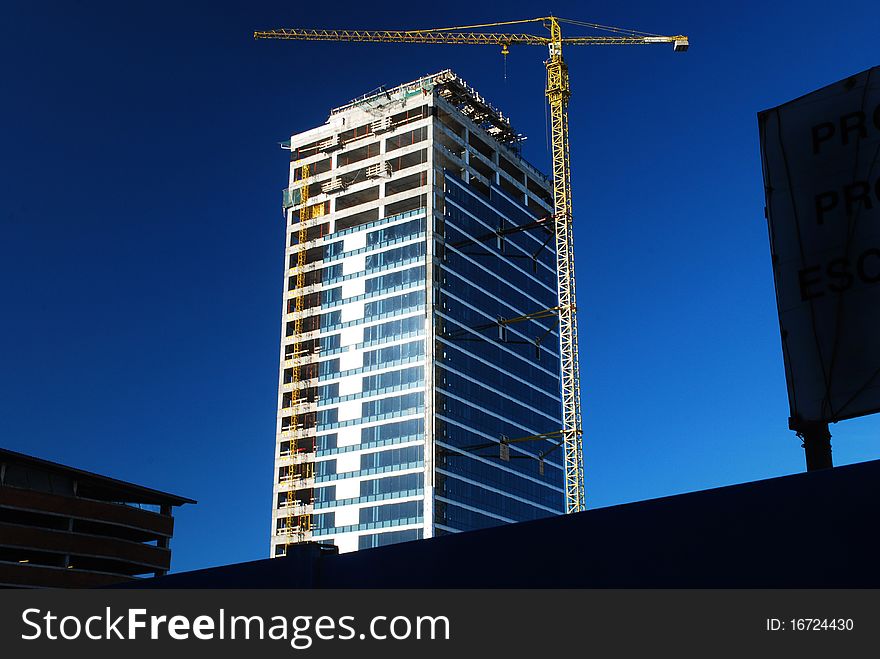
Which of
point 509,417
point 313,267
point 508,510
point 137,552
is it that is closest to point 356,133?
point 313,267

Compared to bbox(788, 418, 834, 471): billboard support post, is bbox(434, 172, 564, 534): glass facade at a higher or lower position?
higher

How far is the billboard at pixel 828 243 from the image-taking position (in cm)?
2062

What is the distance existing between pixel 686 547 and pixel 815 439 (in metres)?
4.41

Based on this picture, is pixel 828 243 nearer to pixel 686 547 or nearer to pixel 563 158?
pixel 686 547

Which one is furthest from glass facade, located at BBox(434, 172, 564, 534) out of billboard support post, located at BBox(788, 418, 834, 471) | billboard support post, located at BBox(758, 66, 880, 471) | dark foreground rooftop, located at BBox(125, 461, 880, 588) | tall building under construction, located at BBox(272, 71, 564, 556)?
billboard support post, located at BBox(758, 66, 880, 471)

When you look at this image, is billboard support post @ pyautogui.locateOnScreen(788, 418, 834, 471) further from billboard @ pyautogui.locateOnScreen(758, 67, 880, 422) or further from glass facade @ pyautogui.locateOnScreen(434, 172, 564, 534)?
glass facade @ pyautogui.locateOnScreen(434, 172, 564, 534)

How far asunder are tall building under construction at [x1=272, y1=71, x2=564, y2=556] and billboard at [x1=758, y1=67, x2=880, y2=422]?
9480 centimetres

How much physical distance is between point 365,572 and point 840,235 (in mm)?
13855

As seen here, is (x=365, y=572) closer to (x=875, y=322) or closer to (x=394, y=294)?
(x=875, y=322)

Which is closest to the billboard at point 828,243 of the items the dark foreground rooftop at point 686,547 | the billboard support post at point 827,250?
the billboard support post at point 827,250

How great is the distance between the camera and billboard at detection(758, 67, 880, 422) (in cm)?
2062

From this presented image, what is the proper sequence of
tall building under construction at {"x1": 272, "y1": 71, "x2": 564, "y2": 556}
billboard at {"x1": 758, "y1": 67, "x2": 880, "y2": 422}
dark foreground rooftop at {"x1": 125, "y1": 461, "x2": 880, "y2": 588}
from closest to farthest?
dark foreground rooftop at {"x1": 125, "y1": 461, "x2": 880, "y2": 588} → billboard at {"x1": 758, "y1": 67, "x2": 880, "y2": 422} → tall building under construction at {"x1": 272, "y1": 71, "x2": 564, "y2": 556}

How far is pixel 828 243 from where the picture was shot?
70.0ft

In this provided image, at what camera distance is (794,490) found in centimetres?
1791
